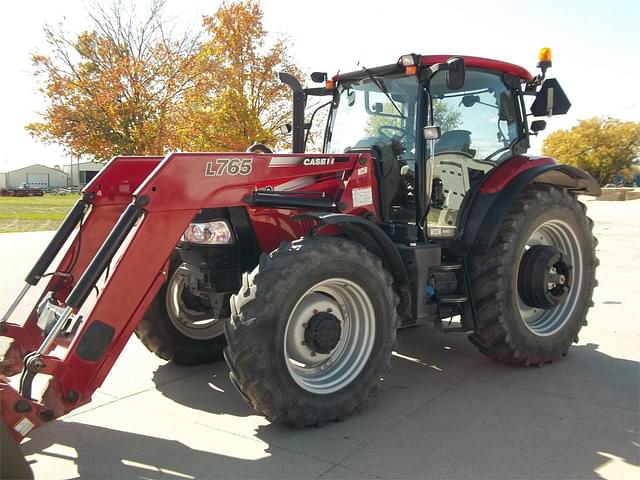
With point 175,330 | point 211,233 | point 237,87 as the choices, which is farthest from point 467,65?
point 237,87

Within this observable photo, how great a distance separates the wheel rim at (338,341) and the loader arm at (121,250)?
65 centimetres

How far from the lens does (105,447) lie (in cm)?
343

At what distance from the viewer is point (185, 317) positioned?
4859mm

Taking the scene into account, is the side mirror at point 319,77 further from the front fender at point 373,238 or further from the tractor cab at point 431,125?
the front fender at point 373,238

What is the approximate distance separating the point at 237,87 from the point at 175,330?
13.6m

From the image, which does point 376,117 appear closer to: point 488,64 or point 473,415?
point 488,64

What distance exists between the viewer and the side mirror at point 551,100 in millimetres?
5238

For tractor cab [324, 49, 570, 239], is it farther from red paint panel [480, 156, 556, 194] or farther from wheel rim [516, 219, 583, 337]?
wheel rim [516, 219, 583, 337]

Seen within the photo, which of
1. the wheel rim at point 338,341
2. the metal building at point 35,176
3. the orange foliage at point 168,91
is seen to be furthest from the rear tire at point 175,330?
the metal building at point 35,176

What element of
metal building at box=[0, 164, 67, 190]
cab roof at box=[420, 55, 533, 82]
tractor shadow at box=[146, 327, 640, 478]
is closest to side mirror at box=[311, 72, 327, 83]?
cab roof at box=[420, 55, 533, 82]

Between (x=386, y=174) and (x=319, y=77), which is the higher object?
(x=319, y=77)

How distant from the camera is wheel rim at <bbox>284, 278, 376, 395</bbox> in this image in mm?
3768

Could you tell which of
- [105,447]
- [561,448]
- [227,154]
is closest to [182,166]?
[227,154]

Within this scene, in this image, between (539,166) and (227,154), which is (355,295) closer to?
(227,154)
